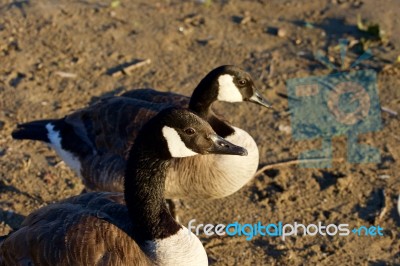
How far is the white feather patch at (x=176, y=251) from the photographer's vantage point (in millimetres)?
3846

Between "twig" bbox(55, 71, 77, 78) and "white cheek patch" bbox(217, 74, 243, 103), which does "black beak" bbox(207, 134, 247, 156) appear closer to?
"white cheek patch" bbox(217, 74, 243, 103)

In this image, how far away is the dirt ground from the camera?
18.0 feet

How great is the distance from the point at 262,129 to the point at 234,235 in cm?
165

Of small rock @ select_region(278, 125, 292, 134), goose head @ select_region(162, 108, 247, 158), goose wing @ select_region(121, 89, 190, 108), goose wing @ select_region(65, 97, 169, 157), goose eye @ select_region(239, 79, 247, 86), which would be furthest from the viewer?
small rock @ select_region(278, 125, 292, 134)

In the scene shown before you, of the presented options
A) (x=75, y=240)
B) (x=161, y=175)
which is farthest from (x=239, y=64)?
(x=75, y=240)

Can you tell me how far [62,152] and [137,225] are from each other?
1933 millimetres

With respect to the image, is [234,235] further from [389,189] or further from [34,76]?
[34,76]

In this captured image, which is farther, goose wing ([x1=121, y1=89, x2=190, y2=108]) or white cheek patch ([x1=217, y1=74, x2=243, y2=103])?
goose wing ([x1=121, y1=89, x2=190, y2=108])

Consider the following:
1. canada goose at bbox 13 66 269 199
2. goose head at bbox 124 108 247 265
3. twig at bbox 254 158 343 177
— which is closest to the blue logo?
twig at bbox 254 158 343 177

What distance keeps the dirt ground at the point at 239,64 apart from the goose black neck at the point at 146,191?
4.42 feet

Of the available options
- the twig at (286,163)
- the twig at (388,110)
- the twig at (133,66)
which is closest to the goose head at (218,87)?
the twig at (286,163)

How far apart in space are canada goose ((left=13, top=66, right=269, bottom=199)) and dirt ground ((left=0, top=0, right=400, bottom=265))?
0.54 meters

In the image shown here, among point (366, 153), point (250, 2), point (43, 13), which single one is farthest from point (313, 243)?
point (43, 13)

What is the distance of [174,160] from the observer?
16.3ft
